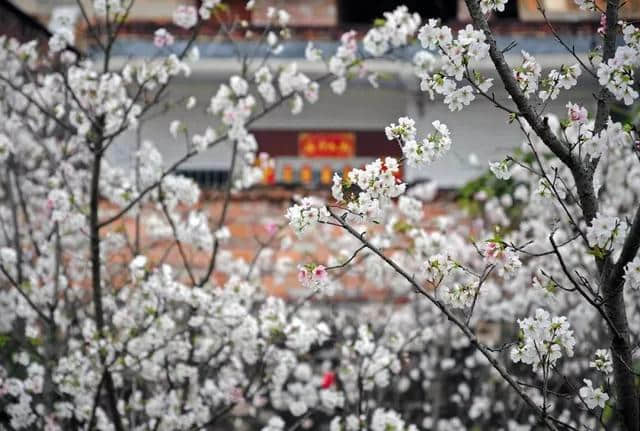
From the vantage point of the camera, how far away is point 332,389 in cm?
609

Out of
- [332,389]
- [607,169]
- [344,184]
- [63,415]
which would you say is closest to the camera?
[344,184]

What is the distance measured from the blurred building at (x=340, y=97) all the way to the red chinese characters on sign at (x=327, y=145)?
17 millimetres

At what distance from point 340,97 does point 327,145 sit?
836 millimetres

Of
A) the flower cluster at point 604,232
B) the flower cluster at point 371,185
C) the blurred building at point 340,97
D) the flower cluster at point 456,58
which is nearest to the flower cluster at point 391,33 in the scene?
the flower cluster at point 456,58

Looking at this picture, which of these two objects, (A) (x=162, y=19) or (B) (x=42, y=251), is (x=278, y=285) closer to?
(B) (x=42, y=251)

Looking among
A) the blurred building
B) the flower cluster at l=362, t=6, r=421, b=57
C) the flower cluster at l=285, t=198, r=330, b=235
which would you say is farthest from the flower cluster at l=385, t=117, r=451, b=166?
the blurred building

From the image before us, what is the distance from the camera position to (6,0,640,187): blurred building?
12438mm

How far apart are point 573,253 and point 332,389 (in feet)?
9.06

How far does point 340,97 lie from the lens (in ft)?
45.0

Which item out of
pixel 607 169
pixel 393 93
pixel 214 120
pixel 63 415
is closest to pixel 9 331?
pixel 63 415

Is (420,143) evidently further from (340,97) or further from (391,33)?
(340,97)

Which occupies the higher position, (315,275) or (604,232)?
(604,232)

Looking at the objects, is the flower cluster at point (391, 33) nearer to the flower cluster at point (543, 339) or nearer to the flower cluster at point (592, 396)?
the flower cluster at point (543, 339)

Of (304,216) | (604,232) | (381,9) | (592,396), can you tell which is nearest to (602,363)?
(592,396)
